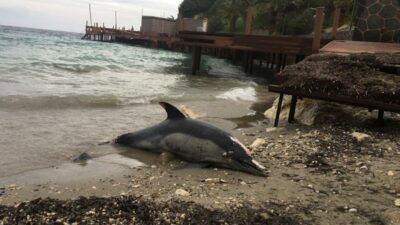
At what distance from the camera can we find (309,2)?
3819cm

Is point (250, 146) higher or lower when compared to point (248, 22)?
lower

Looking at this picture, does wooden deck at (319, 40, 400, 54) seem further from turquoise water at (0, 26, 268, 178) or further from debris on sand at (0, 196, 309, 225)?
debris on sand at (0, 196, 309, 225)

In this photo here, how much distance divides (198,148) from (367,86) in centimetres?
354

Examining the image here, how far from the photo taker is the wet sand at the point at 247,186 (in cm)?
438

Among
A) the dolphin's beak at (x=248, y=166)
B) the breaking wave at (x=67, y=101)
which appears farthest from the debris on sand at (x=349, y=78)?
the breaking wave at (x=67, y=101)

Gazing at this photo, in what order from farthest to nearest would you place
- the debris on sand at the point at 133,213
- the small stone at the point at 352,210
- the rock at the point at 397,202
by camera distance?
the rock at the point at 397,202, the small stone at the point at 352,210, the debris on sand at the point at 133,213

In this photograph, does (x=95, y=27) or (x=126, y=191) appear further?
(x=95, y=27)

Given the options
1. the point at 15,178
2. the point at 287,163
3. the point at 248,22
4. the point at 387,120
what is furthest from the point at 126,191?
the point at 248,22

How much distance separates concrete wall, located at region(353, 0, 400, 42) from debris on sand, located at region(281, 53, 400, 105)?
7.08 m

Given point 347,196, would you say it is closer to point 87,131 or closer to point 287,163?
point 287,163

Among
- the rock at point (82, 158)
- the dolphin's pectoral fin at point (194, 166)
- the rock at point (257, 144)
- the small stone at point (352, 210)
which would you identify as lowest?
the rock at point (82, 158)

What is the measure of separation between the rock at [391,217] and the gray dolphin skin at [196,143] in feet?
5.80

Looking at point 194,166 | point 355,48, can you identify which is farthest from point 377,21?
point 194,166

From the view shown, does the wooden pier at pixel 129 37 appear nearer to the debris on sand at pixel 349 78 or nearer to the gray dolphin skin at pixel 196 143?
the debris on sand at pixel 349 78
